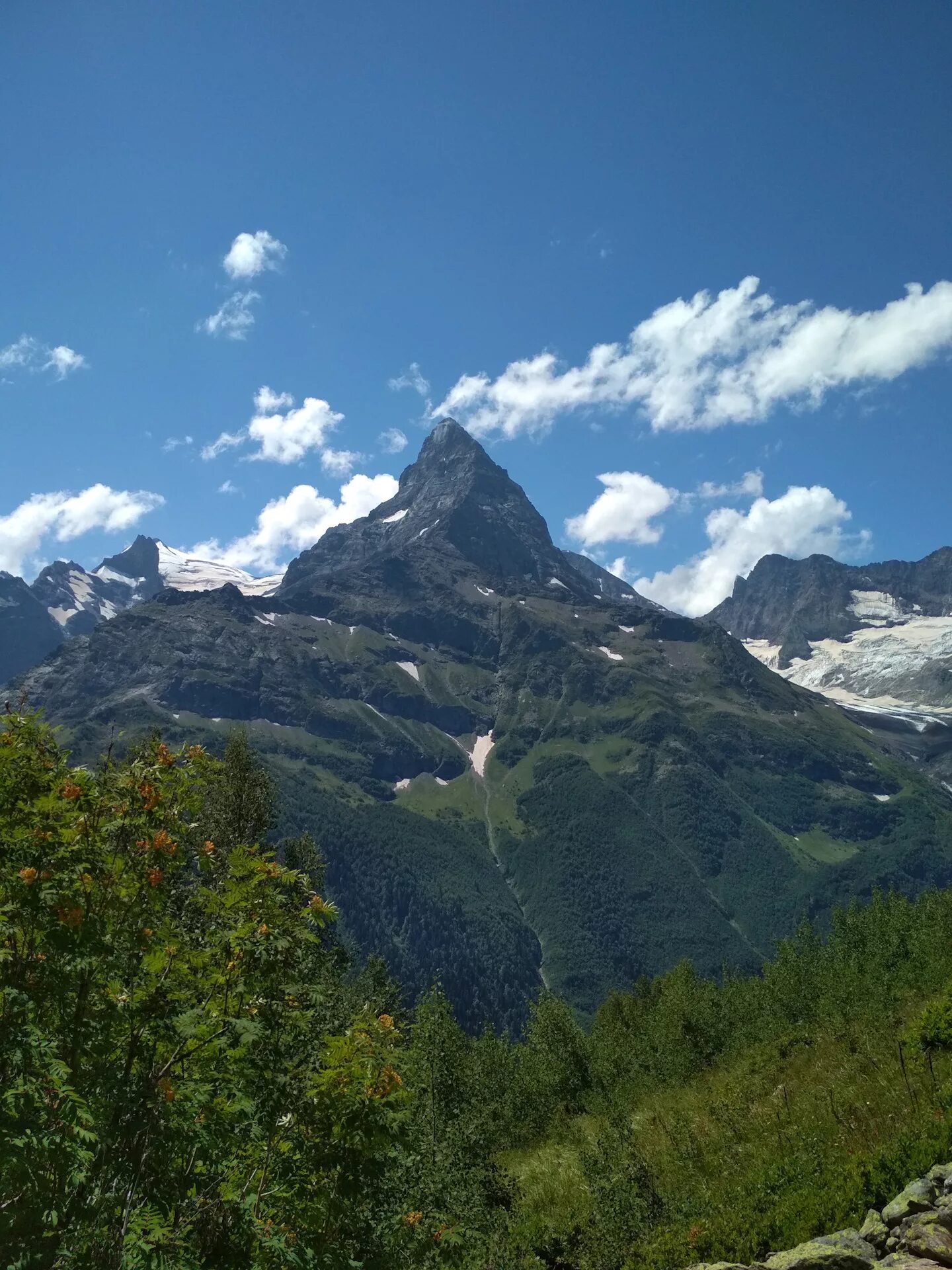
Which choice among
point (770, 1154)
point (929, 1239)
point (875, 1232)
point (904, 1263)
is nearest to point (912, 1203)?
point (875, 1232)

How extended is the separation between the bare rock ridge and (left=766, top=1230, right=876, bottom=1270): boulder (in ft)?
0.03

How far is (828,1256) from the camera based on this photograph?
1362 cm

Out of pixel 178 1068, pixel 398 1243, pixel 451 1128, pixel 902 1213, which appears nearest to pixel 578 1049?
pixel 451 1128

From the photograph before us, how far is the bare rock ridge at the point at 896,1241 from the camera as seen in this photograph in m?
13.1

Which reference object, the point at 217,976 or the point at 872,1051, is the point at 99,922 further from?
the point at 872,1051

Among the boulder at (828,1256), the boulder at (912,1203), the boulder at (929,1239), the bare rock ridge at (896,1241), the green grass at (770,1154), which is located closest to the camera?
the boulder at (929,1239)

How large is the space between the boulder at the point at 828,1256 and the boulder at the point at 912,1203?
0.71 m

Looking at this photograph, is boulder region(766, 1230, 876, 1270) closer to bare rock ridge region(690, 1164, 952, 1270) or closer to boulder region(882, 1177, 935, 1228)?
bare rock ridge region(690, 1164, 952, 1270)

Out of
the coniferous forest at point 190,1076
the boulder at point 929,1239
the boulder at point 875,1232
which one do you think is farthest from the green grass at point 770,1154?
the boulder at point 929,1239

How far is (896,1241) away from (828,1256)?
1381 millimetres

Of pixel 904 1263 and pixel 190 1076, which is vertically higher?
pixel 190 1076

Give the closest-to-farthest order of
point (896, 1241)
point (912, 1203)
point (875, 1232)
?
point (896, 1241), point (912, 1203), point (875, 1232)

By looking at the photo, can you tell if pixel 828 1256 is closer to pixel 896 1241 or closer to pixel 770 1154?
pixel 896 1241

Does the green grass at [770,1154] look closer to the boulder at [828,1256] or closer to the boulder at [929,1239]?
the boulder at [828,1256]
